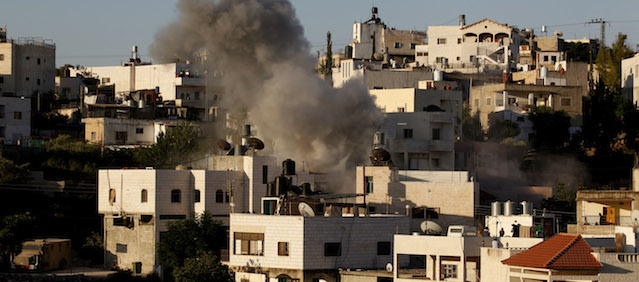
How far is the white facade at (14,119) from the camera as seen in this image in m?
66.3

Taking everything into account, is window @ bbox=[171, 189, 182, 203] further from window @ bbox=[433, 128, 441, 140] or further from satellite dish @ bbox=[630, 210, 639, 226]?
satellite dish @ bbox=[630, 210, 639, 226]

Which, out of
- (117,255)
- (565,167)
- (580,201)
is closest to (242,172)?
(117,255)

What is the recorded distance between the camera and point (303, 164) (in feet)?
181

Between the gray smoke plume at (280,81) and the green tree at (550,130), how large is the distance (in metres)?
11.6

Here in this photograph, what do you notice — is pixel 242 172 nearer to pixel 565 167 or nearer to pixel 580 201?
pixel 580 201

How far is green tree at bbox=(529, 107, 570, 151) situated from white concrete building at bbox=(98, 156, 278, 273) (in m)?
22.6

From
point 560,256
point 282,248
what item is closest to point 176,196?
point 282,248

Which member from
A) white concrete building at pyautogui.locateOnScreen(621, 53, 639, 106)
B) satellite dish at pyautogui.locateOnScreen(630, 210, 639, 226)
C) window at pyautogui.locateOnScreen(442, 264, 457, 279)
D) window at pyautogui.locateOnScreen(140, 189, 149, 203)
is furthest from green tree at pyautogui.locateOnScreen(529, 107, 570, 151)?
window at pyautogui.locateOnScreen(442, 264, 457, 279)

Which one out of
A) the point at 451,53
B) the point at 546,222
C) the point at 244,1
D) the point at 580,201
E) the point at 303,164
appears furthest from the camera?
the point at 451,53

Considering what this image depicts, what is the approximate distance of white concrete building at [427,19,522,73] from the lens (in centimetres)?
8494

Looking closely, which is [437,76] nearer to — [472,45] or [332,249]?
[472,45]

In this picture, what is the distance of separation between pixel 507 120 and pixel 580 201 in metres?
21.7

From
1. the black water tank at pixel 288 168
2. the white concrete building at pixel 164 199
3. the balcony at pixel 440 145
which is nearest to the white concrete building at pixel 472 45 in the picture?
the balcony at pixel 440 145

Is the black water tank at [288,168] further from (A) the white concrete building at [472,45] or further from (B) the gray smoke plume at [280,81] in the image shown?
(A) the white concrete building at [472,45]
